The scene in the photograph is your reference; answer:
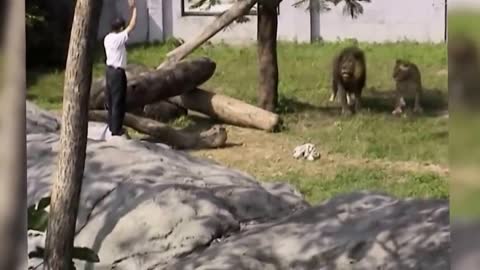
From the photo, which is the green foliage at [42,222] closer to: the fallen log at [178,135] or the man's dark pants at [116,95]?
the man's dark pants at [116,95]

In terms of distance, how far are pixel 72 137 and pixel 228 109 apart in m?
5.71

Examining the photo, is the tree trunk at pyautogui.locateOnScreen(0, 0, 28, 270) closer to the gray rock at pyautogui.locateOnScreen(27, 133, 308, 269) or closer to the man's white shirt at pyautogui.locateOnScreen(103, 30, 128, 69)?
the gray rock at pyautogui.locateOnScreen(27, 133, 308, 269)

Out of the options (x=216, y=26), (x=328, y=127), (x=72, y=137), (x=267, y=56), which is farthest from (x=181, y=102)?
(x=72, y=137)

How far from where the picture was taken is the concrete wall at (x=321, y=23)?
39.9ft

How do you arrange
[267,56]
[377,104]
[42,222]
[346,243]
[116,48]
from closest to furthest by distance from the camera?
[42,222] → [346,243] → [116,48] → [267,56] → [377,104]

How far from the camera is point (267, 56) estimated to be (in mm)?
9281

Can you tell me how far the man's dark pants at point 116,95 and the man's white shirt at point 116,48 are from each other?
3.0 inches

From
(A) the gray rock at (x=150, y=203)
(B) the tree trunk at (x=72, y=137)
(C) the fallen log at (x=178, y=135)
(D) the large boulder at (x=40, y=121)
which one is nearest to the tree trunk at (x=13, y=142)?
(B) the tree trunk at (x=72, y=137)

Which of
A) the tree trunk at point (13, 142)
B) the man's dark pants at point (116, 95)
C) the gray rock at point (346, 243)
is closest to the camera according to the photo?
the tree trunk at point (13, 142)

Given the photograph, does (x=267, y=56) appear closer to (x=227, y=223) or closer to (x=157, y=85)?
(x=157, y=85)

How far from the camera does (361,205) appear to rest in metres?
4.45

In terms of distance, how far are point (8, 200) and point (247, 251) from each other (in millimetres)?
1917

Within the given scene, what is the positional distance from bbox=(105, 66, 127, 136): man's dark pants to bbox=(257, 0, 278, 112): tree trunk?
1.61 m

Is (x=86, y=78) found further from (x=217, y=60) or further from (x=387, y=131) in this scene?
(x=217, y=60)
